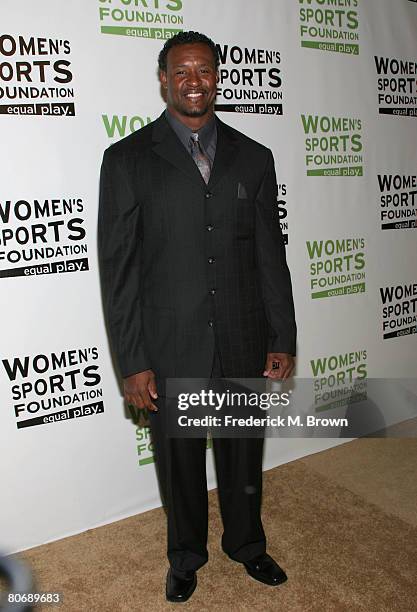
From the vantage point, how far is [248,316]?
2158 mm

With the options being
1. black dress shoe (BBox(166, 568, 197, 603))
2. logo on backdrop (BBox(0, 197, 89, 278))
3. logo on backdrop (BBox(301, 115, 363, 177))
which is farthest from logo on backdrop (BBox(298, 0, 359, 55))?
black dress shoe (BBox(166, 568, 197, 603))

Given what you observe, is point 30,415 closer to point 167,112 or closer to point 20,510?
point 20,510

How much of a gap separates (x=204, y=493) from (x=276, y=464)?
1.18 metres

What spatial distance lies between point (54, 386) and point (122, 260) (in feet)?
3.03

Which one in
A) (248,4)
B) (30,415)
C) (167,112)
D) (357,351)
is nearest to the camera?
(167,112)

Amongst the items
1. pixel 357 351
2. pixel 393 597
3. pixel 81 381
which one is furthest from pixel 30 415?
pixel 357 351

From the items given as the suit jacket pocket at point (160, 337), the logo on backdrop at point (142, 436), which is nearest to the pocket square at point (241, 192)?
the suit jacket pocket at point (160, 337)

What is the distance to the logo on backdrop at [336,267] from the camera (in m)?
3.38

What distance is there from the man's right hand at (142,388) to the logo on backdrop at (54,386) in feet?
2.22

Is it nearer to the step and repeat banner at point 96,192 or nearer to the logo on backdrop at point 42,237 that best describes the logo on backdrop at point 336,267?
the step and repeat banner at point 96,192

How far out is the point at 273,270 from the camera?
218 cm

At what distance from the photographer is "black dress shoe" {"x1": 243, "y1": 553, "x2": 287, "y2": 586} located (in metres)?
2.29

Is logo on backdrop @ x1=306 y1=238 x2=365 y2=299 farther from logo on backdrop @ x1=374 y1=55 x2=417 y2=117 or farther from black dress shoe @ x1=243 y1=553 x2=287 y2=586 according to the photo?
black dress shoe @ x1=243 y1=553 x2=287 y2=586

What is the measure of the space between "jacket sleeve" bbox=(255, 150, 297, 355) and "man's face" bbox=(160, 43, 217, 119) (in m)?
0.34
